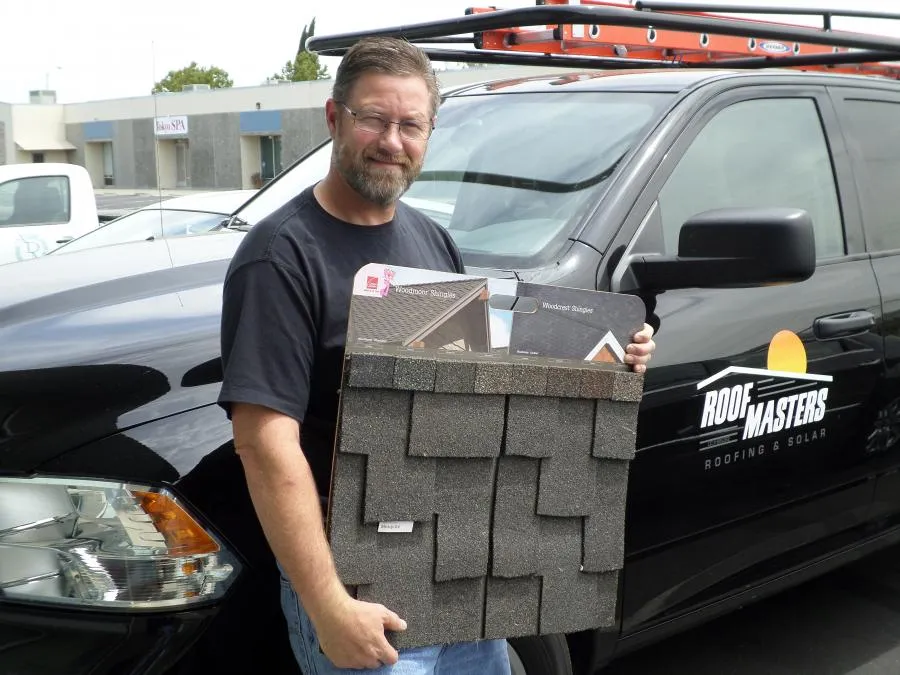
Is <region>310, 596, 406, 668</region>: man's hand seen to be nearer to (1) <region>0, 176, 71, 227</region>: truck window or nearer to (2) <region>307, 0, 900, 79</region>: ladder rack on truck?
(2) <region>307, 0, 900, 79</region>: ladder rack on truck

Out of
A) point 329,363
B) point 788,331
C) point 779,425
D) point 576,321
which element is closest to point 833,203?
point 788,331

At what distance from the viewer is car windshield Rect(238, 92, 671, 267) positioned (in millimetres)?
2863

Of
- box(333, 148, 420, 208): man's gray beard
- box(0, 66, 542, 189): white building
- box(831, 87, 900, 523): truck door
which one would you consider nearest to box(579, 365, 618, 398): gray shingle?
box(333, 148, 420, 208): man's gray beard

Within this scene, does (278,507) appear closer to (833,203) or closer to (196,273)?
(196,273)

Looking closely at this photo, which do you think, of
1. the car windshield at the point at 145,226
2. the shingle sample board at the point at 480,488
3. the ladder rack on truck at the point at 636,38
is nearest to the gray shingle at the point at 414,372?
the shingle sample board at the point at 480,488

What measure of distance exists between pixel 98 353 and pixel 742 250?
1.47 m

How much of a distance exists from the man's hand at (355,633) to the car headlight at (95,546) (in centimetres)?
36

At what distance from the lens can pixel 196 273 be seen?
109 inches

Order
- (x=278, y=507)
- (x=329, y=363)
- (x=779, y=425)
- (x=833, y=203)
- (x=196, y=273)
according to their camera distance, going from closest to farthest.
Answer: (x=278, y=507), (x=329, y=363), (x=196, y=273), (x=779, y=425), (x=833, y=203)

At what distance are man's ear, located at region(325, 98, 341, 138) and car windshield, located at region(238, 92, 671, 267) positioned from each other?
2.91 ft

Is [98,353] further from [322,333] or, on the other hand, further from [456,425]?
[456,425]

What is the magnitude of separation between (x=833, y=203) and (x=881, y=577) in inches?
78.0

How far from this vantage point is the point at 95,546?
6.50 ft

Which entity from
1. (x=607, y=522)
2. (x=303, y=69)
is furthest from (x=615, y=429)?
(x=303, y=69)
